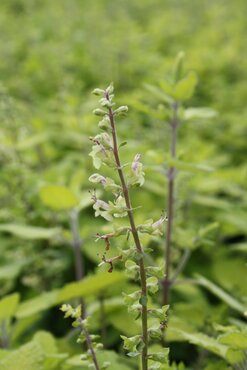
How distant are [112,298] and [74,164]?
1198mm

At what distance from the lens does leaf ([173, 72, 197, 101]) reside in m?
2.04

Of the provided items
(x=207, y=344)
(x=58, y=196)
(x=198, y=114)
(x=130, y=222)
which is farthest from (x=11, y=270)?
(x=130, y=222)

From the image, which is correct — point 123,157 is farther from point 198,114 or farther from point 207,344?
point 207,344

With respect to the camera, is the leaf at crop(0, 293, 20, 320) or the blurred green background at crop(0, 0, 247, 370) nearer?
the leaf at crop(0, 293, 20, 320)

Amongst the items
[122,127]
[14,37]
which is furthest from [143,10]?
[122,127]

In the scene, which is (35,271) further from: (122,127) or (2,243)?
(122,127)

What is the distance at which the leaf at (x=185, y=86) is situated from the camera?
6.70ft

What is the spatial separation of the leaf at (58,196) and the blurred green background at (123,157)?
0.02 metres

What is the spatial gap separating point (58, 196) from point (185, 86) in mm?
589

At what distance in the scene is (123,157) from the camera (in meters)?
3.13

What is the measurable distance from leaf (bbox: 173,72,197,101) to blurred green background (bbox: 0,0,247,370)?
11 cm

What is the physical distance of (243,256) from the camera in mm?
2803

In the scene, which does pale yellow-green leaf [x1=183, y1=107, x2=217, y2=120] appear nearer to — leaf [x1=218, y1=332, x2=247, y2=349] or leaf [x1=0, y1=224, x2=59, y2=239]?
leaf [x1=0, y1=224, x2=59, y2=239]

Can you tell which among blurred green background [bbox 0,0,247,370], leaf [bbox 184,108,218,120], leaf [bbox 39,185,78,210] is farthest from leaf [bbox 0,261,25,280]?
leaf [bbox 184,108,218,120]
